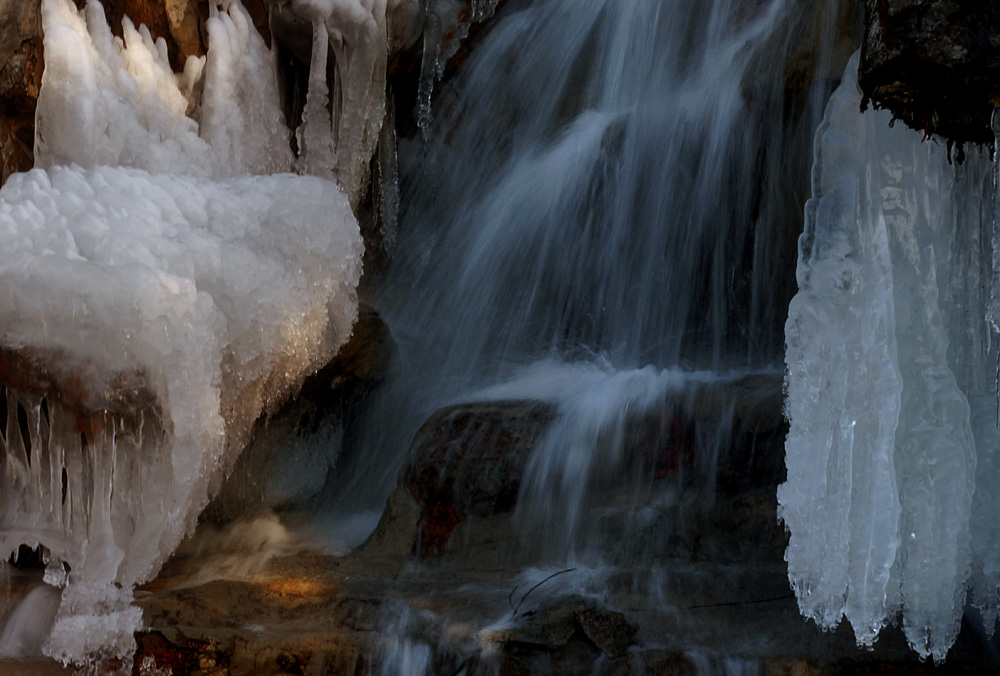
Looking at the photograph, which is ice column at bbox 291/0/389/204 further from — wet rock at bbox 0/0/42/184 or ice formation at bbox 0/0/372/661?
wet rock at bbox 0/0/42/184

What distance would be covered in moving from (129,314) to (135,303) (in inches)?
1.9

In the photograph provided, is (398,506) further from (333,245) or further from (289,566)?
(333,245)

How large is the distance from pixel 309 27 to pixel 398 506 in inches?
105

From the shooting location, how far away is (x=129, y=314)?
4.14m

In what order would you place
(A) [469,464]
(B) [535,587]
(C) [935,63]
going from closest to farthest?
(C) [935,63], (B) [535,587], (A) [469,464]

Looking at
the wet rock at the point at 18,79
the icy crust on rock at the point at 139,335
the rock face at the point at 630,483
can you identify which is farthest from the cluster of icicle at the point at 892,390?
the wet rock at the point at 18,79

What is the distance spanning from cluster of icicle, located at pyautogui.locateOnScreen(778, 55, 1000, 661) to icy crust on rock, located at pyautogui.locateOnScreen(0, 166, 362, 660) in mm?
2309

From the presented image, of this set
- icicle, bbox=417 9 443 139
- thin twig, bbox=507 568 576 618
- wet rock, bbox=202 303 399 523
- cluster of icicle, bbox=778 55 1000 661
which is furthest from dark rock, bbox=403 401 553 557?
icicle, bbox=417 9 443 139

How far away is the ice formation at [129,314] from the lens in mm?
4164

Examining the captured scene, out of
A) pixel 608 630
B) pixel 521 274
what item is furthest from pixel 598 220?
pixel 608 630

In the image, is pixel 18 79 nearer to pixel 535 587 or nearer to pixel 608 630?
pixel 535 587

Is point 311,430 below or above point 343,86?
below

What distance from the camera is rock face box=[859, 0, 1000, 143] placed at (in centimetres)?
295

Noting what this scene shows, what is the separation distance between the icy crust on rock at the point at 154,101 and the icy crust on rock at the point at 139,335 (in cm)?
34
